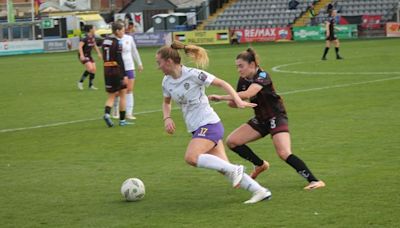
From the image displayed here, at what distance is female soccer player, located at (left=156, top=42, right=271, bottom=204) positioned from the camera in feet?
32.1

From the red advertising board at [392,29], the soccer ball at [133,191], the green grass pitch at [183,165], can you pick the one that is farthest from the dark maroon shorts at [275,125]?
the red advertising board at [392,29]

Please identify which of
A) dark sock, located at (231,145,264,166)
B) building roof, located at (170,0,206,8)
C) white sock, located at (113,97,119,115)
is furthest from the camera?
building roof, located at (170,0,206,8)

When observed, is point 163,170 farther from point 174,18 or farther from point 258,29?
point 174,18

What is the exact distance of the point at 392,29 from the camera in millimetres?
53656

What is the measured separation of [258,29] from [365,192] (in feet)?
158

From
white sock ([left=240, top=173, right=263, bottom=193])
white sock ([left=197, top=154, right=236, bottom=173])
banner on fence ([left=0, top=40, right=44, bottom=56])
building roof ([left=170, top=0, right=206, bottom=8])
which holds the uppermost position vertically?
building roof ([left=170, top=0, right=206, bottom=8])

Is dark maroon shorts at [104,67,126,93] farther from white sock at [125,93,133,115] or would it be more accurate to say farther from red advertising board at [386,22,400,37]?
red advertising board at [386,22,400,37]

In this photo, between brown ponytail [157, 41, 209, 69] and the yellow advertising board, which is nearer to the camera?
brown ponytail [157, 41, 209, 69]

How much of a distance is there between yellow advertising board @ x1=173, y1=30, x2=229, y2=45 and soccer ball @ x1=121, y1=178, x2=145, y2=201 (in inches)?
1865

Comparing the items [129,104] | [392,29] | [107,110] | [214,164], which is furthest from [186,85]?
[392,29]

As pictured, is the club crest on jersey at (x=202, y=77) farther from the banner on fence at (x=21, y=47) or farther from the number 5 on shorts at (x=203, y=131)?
the banner on fence at (x=21, y=47)

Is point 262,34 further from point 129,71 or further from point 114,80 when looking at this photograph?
point 114,80

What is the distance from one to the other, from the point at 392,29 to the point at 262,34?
850 centimetres

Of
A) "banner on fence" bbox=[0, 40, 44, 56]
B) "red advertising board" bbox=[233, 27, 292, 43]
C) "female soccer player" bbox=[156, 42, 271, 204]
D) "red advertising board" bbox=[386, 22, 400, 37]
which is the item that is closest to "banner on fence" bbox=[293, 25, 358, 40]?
"red advertising board" bbox=[233, 27, 292, 43]
